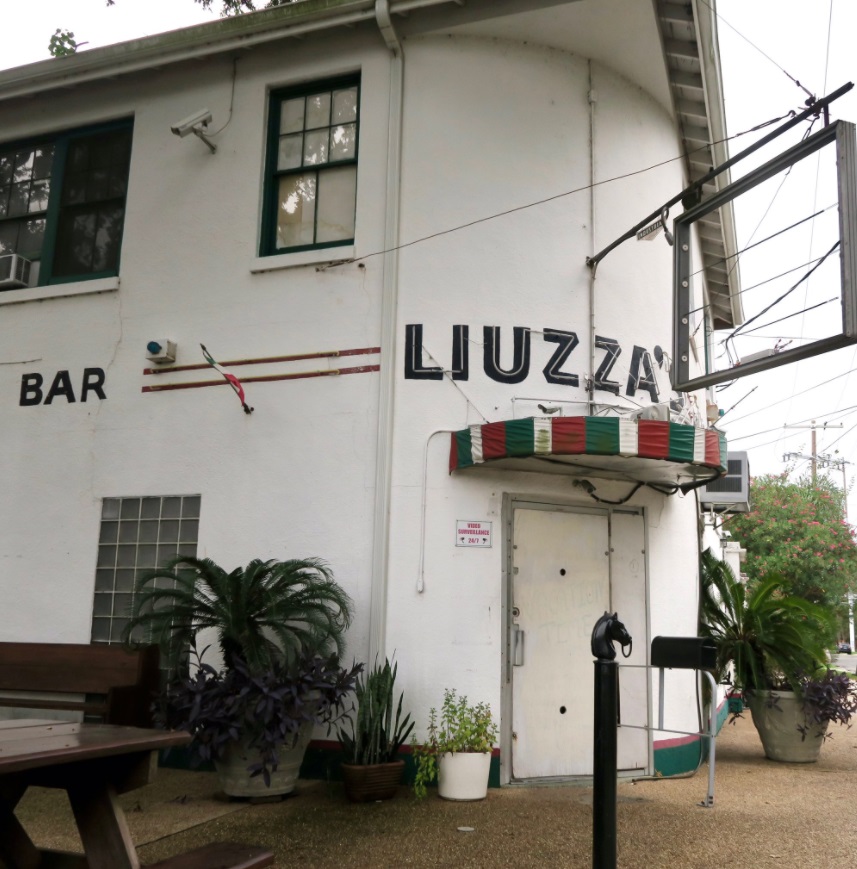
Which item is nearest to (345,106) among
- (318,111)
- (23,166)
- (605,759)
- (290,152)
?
(318,111)

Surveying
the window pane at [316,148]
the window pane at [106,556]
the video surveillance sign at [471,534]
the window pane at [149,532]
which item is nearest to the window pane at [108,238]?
the window pane at [316,148]

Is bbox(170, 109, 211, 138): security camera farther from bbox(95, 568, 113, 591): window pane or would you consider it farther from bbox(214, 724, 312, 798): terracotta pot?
bbox(214, 724, 312, 798): terracotta pot

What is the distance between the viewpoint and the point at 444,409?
789 cm

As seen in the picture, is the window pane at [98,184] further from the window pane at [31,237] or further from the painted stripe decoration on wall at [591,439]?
the painted stripe decoration on wall at [591,439]

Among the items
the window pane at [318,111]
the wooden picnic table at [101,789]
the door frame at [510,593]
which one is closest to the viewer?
the wooden picnic table at [101,789]

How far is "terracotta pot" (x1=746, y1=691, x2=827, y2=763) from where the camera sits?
28.9 feet

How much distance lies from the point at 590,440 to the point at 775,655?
144 inches

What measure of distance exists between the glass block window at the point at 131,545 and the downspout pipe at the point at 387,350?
1.89 meters

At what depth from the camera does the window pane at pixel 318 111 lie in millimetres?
8953

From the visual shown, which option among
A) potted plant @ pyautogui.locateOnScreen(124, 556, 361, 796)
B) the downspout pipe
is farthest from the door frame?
potted plant @ pyautogui.locateOnScreen(124, 556, 361, 796)

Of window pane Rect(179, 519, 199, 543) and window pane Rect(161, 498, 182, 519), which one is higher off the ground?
window pane Rect(161, 498, 182, 519)

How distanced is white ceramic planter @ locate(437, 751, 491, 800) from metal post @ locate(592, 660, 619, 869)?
268 cm

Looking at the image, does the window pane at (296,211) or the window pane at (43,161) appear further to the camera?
the window pane at (43,161)

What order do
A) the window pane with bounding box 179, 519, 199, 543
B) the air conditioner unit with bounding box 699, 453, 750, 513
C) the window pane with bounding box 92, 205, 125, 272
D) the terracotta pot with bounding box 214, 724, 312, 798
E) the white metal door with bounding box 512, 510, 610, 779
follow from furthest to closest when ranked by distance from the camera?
the air conditioner unit with bounding box 699, 453, 750, 513
the window pane with bounding box 92, 205, 125, 272
the window pane with bounding box 179, 519, 199, 543
the white metal door with bounding box 512, 510, 610, 779
the terracotta pot with bounding box 214, 724, 312, 798
